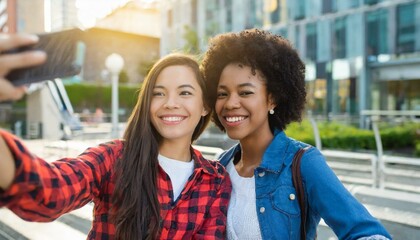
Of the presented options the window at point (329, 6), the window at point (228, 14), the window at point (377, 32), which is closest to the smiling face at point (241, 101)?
the window at point (377, 32)

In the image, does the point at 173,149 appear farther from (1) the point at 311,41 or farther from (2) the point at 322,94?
(1) the point at 311,41

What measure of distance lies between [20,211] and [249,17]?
27.5m

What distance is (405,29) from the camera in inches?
736

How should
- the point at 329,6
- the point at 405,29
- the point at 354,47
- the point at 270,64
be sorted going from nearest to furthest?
the point at 270,64, the point at 405,29, the point at 354,47, the point at 329,6

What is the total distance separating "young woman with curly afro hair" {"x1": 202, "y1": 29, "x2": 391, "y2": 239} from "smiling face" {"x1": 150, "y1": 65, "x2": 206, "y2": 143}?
198mm

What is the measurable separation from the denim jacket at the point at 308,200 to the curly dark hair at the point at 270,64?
0.79ft

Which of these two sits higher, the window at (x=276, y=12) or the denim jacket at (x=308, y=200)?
the window at (x=276, y=12)

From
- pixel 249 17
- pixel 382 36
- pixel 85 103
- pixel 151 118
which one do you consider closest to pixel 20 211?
pixel 151 118

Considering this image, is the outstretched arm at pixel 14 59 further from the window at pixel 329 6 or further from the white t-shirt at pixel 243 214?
the window at pixel 329 6

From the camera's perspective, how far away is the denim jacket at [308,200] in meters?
1.51

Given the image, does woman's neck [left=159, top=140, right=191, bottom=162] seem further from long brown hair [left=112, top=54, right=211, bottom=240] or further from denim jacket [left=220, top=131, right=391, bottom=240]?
denim jacket [left=220, top=131, right=391, bottom=240]

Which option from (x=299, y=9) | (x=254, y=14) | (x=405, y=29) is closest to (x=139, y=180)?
(x=405, y=29)

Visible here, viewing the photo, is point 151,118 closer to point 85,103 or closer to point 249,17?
point 249,17

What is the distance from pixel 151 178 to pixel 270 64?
85 cm
